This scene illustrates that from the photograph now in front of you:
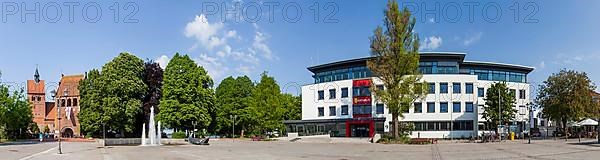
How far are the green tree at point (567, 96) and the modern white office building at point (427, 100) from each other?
30.8 ft

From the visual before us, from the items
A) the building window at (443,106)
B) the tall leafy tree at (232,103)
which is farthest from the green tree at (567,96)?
the tall leafy tree at (232,103)

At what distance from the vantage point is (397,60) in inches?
2056

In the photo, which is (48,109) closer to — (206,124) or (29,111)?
(29,111)

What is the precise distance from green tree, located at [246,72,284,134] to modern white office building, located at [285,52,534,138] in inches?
195

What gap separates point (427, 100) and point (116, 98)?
132 feet

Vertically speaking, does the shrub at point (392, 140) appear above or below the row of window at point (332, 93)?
below

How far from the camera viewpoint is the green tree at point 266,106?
2867 inches

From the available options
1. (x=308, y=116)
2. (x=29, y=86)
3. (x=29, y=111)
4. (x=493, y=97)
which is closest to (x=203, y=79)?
(x=308, y=116)

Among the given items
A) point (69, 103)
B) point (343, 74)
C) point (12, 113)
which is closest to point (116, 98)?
point (12, 113)

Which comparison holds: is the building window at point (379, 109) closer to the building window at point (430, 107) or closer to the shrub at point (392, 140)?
the building window at point (430, 107)

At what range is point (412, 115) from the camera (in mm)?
68625

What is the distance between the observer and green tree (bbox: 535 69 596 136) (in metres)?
55.3

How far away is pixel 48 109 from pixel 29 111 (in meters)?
38.7

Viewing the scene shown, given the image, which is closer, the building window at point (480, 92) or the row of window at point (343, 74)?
the building window at point (480, 92)
